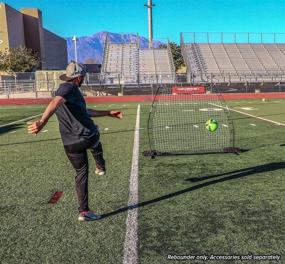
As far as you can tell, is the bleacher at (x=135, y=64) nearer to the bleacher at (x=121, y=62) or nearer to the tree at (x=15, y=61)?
the bleacher at (x=121, y=62)

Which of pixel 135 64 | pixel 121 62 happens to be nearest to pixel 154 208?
pixel 135 64

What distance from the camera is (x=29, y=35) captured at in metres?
85.4

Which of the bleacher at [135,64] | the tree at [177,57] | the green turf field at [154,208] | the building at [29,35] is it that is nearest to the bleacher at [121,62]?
the bleacher at [135,64]

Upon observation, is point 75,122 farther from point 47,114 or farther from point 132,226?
point 132,226

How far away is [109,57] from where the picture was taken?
5084cm

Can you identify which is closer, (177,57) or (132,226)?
(132,226)

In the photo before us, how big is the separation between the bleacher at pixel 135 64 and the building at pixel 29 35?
2622 cm

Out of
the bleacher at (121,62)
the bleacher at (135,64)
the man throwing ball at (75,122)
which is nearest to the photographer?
the man throwing ball at (75,122)

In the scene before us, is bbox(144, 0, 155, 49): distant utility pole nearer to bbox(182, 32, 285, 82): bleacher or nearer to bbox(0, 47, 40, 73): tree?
bbox(182, 32, 285, 82): bleacher

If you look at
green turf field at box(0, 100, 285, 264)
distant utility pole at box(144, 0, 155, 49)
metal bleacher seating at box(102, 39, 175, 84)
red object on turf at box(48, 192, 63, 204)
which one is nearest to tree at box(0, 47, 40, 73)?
metal bleacher seating at box(102, 39, 175, 84)

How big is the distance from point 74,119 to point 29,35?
282 ft

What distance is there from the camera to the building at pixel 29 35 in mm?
71250

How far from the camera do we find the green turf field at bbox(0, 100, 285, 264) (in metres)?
4.27

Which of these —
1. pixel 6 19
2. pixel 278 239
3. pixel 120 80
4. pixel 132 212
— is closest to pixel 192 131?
pixel 132 212
